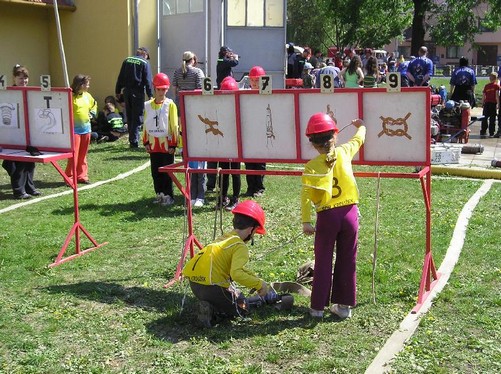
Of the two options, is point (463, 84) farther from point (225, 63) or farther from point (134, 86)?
point (134, 86)

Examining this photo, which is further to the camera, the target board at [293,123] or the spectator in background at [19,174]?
the spectator in background at [19,174]

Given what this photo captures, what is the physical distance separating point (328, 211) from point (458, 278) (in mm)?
2077

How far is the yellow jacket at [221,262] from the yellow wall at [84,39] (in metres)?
13.8

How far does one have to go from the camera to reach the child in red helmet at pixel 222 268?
20.0ft

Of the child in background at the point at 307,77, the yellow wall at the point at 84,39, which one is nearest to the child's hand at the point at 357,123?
the yellow wall at the point at 84,39

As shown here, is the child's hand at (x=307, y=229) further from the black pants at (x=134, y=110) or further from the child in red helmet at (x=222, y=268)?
the black pants at (x=134, y=110)

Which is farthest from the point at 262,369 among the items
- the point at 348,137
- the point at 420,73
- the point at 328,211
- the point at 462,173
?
the point at 420,73

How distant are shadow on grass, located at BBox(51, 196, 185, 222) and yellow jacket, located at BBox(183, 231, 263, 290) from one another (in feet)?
13.4

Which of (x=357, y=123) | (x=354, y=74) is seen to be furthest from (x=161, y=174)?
(x=354, y=74)

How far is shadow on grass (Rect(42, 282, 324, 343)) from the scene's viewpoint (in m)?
6.05

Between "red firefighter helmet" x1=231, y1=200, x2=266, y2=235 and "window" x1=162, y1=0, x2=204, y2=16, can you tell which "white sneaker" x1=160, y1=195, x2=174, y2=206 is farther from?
"window" x1=162, y1=0, x2=204, y2=16

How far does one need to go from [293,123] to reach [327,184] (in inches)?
47.7

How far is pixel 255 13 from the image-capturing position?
1994 cm

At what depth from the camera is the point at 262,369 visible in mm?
5375
